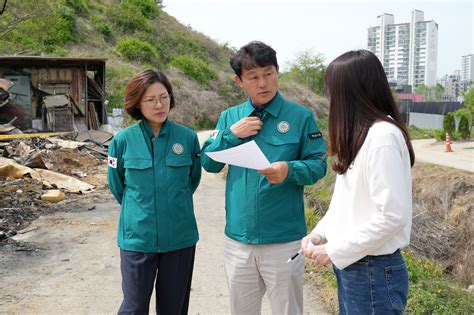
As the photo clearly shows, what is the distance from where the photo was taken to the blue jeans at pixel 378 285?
6.40ft

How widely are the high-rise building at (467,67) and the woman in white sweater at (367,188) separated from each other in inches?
6546

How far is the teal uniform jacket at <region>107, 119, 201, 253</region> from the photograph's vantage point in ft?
9.12

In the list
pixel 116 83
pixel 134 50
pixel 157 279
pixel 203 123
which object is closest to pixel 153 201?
pixel 157 279

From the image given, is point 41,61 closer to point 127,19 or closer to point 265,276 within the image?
point 265,276

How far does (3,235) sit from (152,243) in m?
4.35

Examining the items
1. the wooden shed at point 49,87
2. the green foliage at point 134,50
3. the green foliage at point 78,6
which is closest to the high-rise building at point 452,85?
the green foliage at point 134,50

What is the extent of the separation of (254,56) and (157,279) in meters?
1.41

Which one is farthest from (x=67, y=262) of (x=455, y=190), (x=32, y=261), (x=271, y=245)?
(x=455, y=190)

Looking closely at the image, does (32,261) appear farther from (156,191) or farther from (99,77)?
(99,77)

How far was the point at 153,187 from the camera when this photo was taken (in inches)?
110

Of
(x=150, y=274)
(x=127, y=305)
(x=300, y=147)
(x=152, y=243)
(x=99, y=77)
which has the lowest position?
(x=127, y=305)

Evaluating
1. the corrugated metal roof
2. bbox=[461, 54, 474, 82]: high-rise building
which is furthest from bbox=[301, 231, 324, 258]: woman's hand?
bbox=[461, 54, 474, 82]: high-rise building

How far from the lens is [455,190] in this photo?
1356 cm

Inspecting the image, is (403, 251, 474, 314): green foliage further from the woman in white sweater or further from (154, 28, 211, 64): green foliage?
(154, 28, 211, 64): green foliage
